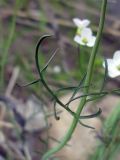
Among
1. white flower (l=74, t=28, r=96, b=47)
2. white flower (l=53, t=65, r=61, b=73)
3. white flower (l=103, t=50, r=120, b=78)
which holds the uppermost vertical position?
white flower (l=53, t=65, r=61, b=73)

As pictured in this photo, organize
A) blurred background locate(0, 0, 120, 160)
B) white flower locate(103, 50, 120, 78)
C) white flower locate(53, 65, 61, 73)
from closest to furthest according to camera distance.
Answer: white flower locate(103, 50, 120, 78), blurred background locate(0, 0, 120, 160), white flower locate(53, 65, 61, 73)

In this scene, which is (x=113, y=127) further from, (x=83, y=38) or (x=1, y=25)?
(x=1, y=25)

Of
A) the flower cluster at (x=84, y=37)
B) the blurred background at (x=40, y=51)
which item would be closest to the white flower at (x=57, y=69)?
the blurred background at (x=40, y=51)

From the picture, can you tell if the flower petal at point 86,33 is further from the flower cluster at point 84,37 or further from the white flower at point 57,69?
the white flower at point 57,69

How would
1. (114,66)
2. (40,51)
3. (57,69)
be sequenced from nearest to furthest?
(114,66) < (57,69) < (40,51)

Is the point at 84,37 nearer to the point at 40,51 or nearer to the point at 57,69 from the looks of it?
the point at 57,69

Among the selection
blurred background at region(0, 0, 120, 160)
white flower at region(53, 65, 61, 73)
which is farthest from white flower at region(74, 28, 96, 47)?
white flower at region(53, 65, 61, 73)

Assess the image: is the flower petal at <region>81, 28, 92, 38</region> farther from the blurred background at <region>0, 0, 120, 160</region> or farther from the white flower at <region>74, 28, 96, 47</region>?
the blurred background at <region>0, 0, 120, 160</region>

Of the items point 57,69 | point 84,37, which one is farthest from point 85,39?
point 57,69
